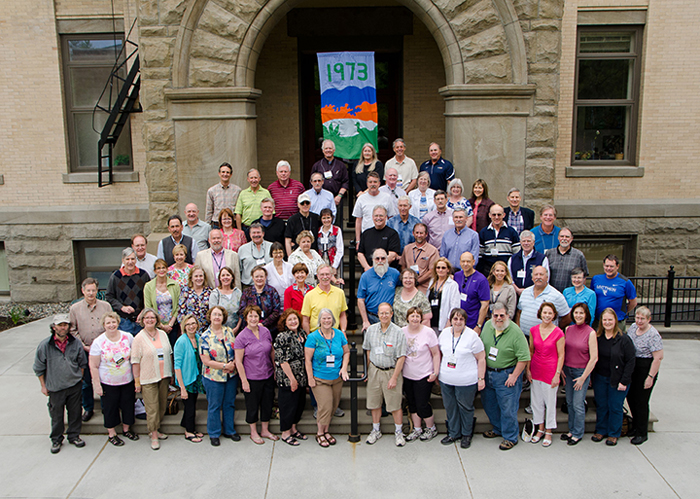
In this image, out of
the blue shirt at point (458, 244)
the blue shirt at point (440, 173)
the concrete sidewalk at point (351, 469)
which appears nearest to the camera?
the concrete sidewalk at point (351, 469)

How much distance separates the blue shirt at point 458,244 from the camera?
7.86 meters

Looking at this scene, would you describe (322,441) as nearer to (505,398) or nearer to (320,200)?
(505,398)

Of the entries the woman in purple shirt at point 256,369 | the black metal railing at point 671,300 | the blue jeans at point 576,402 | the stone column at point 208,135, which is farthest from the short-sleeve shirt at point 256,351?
the black metal railing at point 671,300

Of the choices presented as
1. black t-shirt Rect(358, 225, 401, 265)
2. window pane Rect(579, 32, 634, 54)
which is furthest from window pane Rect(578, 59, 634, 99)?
black t-shirt Rect(358, 225, 401, 265)

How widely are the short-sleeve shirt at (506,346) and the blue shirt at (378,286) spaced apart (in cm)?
130

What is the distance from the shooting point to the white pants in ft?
23.2

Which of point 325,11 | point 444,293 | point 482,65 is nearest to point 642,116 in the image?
point 482,65

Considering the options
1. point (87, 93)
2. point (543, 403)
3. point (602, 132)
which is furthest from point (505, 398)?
point (87, 93)

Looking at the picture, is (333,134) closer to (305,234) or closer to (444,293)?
(305,234)

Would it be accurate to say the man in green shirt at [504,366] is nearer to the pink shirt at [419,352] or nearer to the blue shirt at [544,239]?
the pink shirt at [419,352]

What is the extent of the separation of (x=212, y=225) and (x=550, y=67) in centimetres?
597

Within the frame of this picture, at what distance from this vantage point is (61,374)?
698 cm

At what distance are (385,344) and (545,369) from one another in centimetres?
191

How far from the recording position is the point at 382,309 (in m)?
6.83
